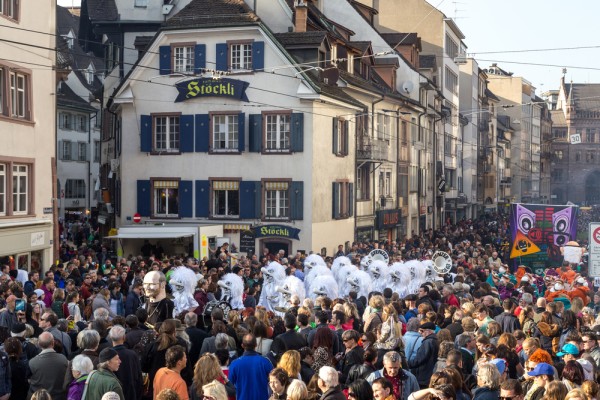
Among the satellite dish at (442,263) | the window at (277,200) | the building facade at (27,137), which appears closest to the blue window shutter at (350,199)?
the window at (277,200)

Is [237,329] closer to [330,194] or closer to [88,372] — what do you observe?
[88,372]

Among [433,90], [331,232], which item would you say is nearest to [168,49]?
[331,232]

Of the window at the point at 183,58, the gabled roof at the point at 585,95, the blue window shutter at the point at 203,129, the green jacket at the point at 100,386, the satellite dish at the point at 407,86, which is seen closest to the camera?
the green jacket at the point at 100,386

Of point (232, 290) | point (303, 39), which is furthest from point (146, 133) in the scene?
point (232, 290)

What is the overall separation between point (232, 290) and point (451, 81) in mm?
53112

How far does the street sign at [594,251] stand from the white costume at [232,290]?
6554mm

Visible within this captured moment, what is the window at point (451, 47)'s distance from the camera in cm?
6506

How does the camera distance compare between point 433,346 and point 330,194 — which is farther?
point 330,194

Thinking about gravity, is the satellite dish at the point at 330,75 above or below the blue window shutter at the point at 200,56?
below

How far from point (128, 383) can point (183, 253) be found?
75.4 ft

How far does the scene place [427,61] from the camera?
5941 centimetres

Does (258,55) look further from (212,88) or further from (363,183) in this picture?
(363,183)

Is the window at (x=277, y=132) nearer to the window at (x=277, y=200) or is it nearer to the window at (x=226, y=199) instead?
the window at (x=277, y=200)

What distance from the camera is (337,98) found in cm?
3803
